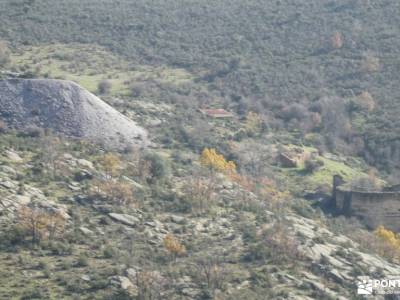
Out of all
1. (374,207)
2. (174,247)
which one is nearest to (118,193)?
(174,247)

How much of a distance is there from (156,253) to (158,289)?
4343 millimetres

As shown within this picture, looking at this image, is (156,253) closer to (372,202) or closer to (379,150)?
(372,202)

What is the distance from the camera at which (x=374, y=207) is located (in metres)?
55.7

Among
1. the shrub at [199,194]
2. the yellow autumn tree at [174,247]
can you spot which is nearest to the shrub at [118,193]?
the shrub at [199,194]

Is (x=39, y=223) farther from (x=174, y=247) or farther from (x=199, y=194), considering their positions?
(x=199, y=194)

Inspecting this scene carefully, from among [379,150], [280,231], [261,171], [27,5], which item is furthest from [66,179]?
[27,5]

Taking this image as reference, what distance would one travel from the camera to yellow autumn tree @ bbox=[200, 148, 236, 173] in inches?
2189

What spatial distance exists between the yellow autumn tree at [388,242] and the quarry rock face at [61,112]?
14637 mm

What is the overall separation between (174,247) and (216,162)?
15.7 metres

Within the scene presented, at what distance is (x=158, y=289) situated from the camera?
3656 cm

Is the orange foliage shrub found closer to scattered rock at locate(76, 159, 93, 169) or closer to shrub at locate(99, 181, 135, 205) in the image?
shrub at locate(99, 181, 135, 205)

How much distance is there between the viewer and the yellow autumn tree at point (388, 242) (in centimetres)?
4844

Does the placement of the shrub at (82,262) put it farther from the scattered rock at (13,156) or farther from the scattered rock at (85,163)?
the scattered rock at (85,163)

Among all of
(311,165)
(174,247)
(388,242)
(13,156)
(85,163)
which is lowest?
A: (388,242)
